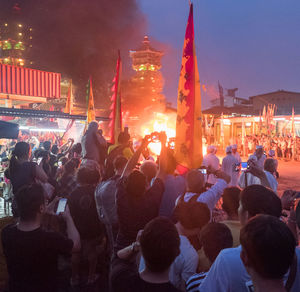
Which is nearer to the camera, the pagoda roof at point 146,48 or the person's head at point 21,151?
the person's head at point 21,151

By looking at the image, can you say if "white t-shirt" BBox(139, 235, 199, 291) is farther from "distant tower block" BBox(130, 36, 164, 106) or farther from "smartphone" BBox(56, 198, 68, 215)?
"distant tower block" BBox(130, 36, 164, 106)

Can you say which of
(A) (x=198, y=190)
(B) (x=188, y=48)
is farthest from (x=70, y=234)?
(B) (x=188, y=48)

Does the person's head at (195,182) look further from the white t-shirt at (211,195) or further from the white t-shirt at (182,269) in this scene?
the white t-shirt at (182,269)

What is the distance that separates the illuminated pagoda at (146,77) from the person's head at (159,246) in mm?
70056

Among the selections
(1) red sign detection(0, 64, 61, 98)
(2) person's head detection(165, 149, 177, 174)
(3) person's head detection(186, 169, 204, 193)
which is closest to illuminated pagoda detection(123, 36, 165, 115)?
(1) red sign detection(0, 64, 61, 98)

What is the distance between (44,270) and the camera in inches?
88.2

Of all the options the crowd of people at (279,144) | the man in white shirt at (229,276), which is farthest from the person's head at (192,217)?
the crowd of people at (279,144)

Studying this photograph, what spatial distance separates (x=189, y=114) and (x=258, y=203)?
2918 mm

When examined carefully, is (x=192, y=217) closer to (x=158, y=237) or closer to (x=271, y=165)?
(x=158, y=237)

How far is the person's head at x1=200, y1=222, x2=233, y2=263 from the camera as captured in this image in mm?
2168

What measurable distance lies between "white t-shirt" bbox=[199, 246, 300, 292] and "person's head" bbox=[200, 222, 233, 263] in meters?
0.40

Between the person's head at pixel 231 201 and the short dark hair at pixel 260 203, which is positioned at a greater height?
the short dark hair at pixel 260 203

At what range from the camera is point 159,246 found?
64.4 inches

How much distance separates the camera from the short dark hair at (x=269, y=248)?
1.30m
